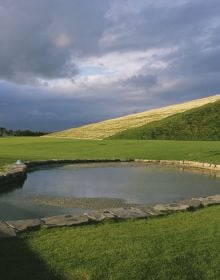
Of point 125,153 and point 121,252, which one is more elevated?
point 125,153

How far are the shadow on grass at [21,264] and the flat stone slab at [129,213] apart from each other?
8.38ft

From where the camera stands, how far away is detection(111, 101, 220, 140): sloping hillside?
157 feet

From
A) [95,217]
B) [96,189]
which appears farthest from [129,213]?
[96,189]

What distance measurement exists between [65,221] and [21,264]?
2320 millimetres

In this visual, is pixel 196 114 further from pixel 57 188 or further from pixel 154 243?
pixel 154 243

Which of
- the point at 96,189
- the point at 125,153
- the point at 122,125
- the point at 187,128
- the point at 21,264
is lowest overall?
the point at 96,189

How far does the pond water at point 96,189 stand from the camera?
43.1 feet

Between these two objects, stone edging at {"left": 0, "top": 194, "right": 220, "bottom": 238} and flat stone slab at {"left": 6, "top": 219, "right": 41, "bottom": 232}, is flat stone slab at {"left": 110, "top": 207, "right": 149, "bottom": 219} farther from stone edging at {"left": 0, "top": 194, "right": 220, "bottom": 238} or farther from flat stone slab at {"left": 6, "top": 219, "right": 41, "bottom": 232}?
flat stone slab at {"left": 6, "top": 219, "right": 41, "bottom": 232}

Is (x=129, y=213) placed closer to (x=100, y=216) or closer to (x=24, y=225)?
(x=100, y=216)

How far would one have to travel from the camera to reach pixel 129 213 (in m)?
9.81

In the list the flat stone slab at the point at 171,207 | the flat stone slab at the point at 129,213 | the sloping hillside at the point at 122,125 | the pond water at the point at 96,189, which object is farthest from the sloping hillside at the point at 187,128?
the flat stone slab at the point at 129,213

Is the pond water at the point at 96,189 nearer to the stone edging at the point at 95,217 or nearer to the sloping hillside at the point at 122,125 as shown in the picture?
the stone edging at the point at 95,217

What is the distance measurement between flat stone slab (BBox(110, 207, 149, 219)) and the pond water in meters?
2.63

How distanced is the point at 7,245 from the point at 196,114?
4978 centimetres
